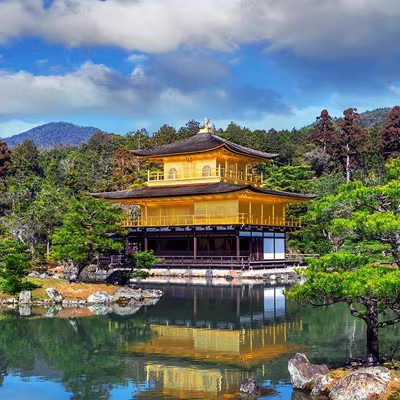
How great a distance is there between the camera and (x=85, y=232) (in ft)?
92.3

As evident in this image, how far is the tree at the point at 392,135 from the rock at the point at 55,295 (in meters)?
48.3

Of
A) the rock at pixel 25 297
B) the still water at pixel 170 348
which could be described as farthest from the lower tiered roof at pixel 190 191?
the rock at pixel 25 297

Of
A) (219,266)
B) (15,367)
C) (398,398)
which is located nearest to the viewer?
(398,398)

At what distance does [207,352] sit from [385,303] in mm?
5429

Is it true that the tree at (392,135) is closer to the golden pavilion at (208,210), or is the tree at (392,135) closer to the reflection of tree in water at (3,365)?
the golden pavilion at (208,210)

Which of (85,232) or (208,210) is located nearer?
(85,232)

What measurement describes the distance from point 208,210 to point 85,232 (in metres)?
16.7

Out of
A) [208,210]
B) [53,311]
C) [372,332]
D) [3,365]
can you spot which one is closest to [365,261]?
[372,332]

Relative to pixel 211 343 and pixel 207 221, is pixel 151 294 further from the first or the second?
pixel 207 221

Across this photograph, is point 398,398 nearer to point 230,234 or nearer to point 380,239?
point 380,239

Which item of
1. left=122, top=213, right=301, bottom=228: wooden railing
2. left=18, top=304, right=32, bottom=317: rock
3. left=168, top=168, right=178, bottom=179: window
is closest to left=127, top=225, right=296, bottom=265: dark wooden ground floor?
left=122, top=213, right=301, bottom=228: wooden railing

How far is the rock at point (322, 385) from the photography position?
11.7 metres

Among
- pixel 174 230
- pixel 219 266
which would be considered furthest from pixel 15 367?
pixel 174 230

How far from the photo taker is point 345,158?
67.9 metres
